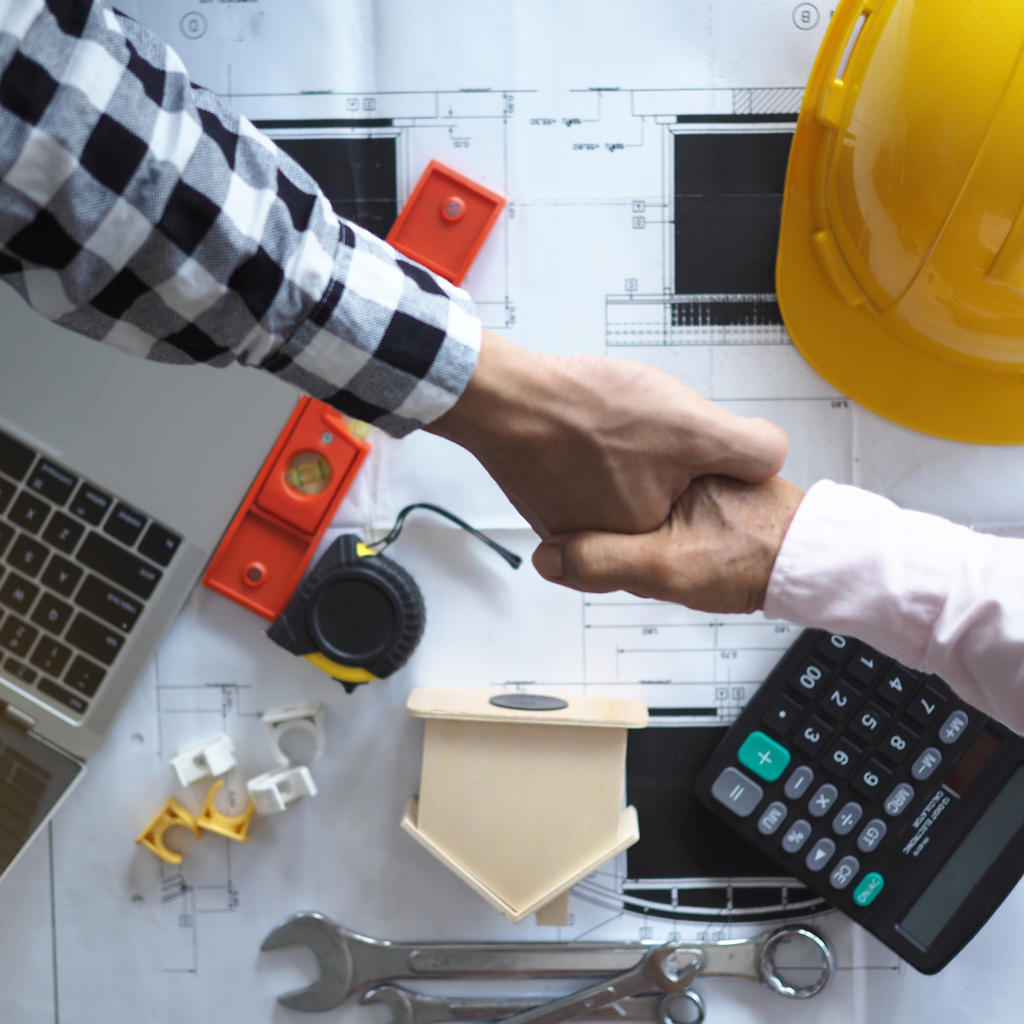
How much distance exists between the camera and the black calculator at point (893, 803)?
1.94ft

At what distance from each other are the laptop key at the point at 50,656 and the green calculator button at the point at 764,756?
0.50m

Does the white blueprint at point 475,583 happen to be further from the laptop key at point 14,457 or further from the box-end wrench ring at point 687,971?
the laptop key at point 14,457

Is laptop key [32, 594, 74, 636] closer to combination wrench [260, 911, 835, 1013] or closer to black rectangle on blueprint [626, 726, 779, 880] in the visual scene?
combination wrench [260, 911, 835, 1013]

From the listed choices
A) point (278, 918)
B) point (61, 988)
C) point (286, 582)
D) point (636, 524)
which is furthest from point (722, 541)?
point (61, 988)

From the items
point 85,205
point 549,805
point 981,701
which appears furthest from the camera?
point 549,805

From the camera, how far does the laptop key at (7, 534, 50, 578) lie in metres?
0.59

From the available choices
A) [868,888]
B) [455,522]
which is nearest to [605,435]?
[455,522]

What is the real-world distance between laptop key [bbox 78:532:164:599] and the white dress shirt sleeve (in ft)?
1.42

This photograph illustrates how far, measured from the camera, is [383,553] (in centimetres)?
63

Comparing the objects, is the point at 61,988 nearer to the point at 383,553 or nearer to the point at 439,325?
the point at 383,553

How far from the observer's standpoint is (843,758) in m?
0.59

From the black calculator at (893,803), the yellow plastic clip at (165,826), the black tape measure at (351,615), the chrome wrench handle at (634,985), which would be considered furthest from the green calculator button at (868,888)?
the yellow plastic clip at (165,826)

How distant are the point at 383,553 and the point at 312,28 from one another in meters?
0.40

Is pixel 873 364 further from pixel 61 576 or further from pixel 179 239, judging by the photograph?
pixel 61 576
